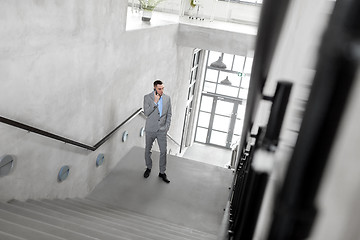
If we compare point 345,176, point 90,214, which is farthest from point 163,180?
point 345,176

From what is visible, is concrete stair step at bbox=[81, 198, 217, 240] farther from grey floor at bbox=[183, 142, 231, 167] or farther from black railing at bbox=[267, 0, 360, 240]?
grey floor at bbox=[183, 142, 231, 167]

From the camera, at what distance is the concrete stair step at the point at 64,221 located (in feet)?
9.76

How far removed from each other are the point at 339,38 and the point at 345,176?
0.27 m

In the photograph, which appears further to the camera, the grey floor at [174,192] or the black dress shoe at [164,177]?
the black dress shoe at [164,177]

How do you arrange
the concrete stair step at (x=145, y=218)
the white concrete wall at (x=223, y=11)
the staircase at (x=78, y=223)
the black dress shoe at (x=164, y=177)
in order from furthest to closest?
1. the white concrete wall at (x=223, y=11)
2. the black dress shoe at (x=164, y=177)
3. the concrete stair step at (x=145, y=218)
4. the staircase at (x=78, y=223)

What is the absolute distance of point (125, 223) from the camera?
3805 mm

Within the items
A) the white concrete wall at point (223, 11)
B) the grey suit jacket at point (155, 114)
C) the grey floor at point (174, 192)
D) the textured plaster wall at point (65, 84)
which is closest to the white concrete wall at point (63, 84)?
the textured plaster wall at point (65, 84)

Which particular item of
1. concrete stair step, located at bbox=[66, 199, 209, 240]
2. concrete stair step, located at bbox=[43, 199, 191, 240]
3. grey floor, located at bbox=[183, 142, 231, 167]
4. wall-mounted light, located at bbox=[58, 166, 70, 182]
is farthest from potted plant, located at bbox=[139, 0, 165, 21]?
grey floor, located at bbox=[183, 142, 231, 167]

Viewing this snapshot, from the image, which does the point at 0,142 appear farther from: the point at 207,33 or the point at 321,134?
the point at 207,33

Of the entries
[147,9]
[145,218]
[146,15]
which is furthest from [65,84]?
[146,15]

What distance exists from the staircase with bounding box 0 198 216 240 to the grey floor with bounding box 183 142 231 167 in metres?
9.96

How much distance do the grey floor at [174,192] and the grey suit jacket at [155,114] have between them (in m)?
0.86

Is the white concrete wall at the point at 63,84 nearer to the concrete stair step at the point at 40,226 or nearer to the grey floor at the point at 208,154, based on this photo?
the concrete stair step at the point at 40,226

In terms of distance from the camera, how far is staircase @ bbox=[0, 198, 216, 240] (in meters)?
2.58
